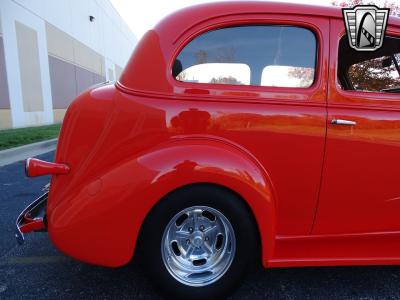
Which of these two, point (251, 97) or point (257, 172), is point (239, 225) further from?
point (251, 97)

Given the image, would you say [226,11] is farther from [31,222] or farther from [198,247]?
[31,222]

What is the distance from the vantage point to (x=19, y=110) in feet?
43.1

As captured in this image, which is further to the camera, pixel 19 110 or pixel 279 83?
pixel 19 110

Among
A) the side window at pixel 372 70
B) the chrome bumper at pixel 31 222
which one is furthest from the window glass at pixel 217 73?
the chrome bumper at pixel 31 222

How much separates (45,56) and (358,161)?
53.6 feet

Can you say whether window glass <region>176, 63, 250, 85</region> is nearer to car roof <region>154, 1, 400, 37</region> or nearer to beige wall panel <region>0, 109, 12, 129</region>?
car roof <region>154, 1, 400, 37</region>

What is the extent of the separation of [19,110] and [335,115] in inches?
536

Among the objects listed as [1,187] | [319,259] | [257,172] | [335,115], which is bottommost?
[1,187]

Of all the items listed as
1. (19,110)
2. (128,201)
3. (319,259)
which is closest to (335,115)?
(319,259)

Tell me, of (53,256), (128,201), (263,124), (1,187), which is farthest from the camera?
(1,187)

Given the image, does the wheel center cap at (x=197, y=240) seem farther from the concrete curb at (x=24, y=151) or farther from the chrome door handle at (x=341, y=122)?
the concrete curb at (x=24, y=151)

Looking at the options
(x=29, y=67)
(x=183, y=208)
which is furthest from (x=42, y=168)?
(x=29, y=67)

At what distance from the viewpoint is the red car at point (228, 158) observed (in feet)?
6.52

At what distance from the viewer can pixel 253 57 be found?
2.22 metres
